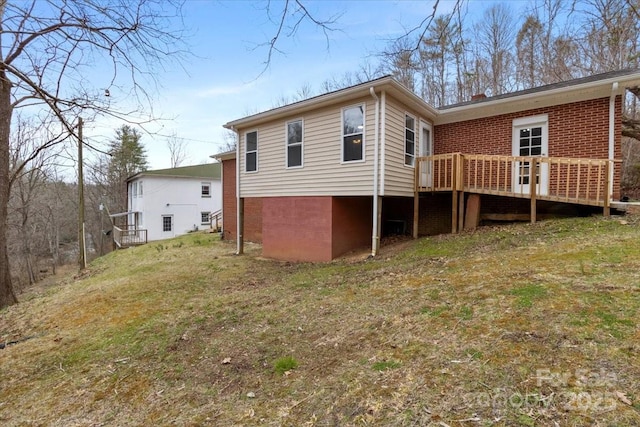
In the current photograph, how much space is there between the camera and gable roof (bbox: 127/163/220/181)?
2380cm

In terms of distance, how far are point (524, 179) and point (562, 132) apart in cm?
147

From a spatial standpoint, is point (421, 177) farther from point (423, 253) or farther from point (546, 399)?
point (546, 399)

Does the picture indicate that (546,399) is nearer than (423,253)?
Yes

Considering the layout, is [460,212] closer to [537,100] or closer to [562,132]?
[562,132]

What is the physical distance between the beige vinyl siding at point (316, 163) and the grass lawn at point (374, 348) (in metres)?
2.92

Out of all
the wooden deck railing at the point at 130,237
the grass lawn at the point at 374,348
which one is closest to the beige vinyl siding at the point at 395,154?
the grass lawn at the point at 374,348

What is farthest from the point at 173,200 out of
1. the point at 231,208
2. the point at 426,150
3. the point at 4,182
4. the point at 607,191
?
the point at 607,191

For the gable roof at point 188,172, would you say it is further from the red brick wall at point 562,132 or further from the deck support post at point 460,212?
the deck support post at point 460,212

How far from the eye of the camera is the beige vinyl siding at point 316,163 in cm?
828

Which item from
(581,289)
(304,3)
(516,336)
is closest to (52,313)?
(304,3)

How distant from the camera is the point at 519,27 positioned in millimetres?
15516

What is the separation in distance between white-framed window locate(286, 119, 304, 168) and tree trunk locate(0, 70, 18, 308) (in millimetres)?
6277

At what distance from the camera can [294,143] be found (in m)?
9.80

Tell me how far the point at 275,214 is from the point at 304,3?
25.3 ft
